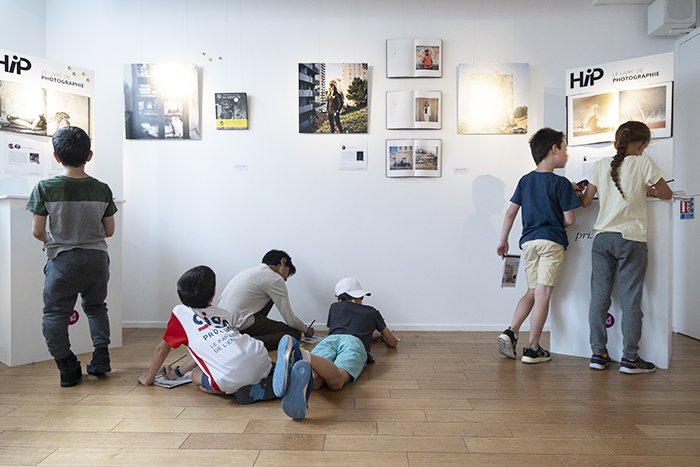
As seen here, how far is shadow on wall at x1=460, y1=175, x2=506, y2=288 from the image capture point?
382cm

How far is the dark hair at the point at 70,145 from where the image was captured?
2416 mm

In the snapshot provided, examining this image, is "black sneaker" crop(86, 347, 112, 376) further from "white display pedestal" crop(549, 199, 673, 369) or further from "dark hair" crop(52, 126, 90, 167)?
"white display pedestal" crop(549, 199, 673, 369)

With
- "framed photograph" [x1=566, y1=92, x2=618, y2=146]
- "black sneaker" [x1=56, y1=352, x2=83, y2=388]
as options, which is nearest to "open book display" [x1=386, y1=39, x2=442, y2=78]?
"framed photograph" [x1=566, y1=92, x2=618, y2=146]

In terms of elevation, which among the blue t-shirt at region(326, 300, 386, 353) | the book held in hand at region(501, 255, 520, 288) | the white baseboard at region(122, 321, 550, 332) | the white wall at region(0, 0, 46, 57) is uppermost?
the white wall at region(0, 0, 46, 57)

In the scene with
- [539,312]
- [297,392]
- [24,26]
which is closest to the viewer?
[297,392]

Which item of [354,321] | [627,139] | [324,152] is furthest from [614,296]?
[324,152]

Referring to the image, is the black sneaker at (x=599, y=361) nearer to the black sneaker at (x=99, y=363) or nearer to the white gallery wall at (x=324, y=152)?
the white gallery wall at (x=324, y=152)

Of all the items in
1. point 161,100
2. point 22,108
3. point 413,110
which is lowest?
point 22,108

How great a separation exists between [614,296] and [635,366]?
0.45 metres

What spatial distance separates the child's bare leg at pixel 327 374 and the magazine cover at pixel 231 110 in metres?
2.36

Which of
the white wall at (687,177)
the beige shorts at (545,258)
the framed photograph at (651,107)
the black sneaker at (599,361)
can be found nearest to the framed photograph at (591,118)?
the framed photograph at (651,107)

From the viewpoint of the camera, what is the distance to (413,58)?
378 centimetres

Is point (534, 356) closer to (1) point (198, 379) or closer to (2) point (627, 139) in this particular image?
(2) point (627, 139)

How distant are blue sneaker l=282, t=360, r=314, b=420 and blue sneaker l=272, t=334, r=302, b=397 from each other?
24 mm
